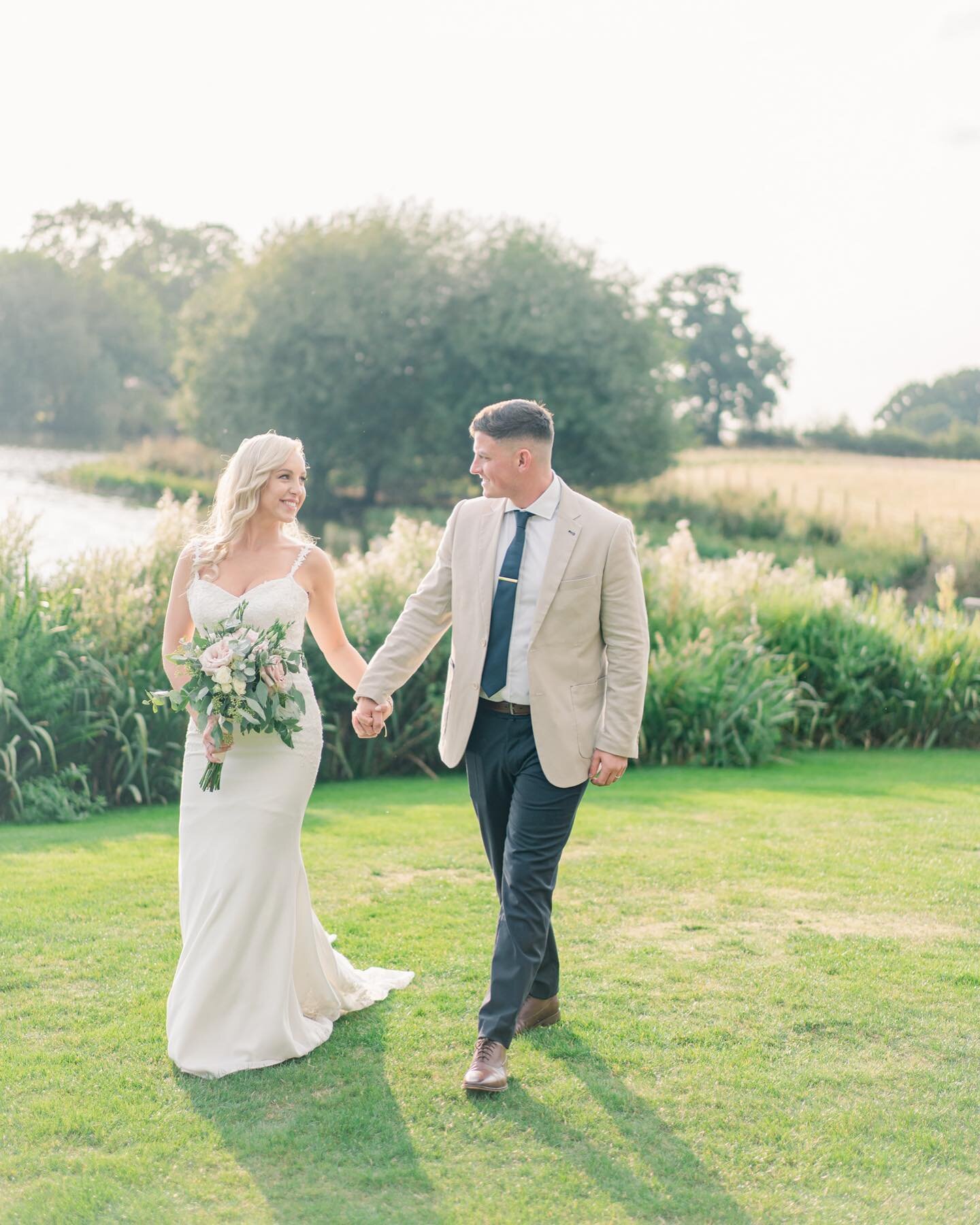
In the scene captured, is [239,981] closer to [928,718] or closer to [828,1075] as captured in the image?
[828,1075]

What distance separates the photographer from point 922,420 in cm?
8156

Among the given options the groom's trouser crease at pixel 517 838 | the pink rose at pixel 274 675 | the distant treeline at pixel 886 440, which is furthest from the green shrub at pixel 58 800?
the distant treeline at pixel 886 440

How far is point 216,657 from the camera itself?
4.09 metres

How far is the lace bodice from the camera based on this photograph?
14.4 ft

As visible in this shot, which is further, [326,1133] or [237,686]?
[237,686]

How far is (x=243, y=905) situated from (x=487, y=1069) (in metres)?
0.97

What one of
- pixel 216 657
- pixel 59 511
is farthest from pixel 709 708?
pixel 59 511

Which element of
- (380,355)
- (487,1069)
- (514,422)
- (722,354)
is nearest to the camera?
(487,1069)

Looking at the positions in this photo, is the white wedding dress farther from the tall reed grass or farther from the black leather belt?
the tall reed grass

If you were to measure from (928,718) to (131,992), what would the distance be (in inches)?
353

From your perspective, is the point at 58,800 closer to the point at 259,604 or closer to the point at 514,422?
the point at 259,604

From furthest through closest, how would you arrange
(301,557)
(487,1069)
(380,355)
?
(380,355), (301,557), (487,1069)

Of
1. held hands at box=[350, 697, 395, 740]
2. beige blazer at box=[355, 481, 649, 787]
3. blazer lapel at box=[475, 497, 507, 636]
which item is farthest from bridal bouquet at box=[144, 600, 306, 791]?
blazer lapel at box=[475, 497, 507, 636]

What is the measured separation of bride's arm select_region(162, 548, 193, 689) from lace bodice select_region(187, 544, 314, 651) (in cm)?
3
